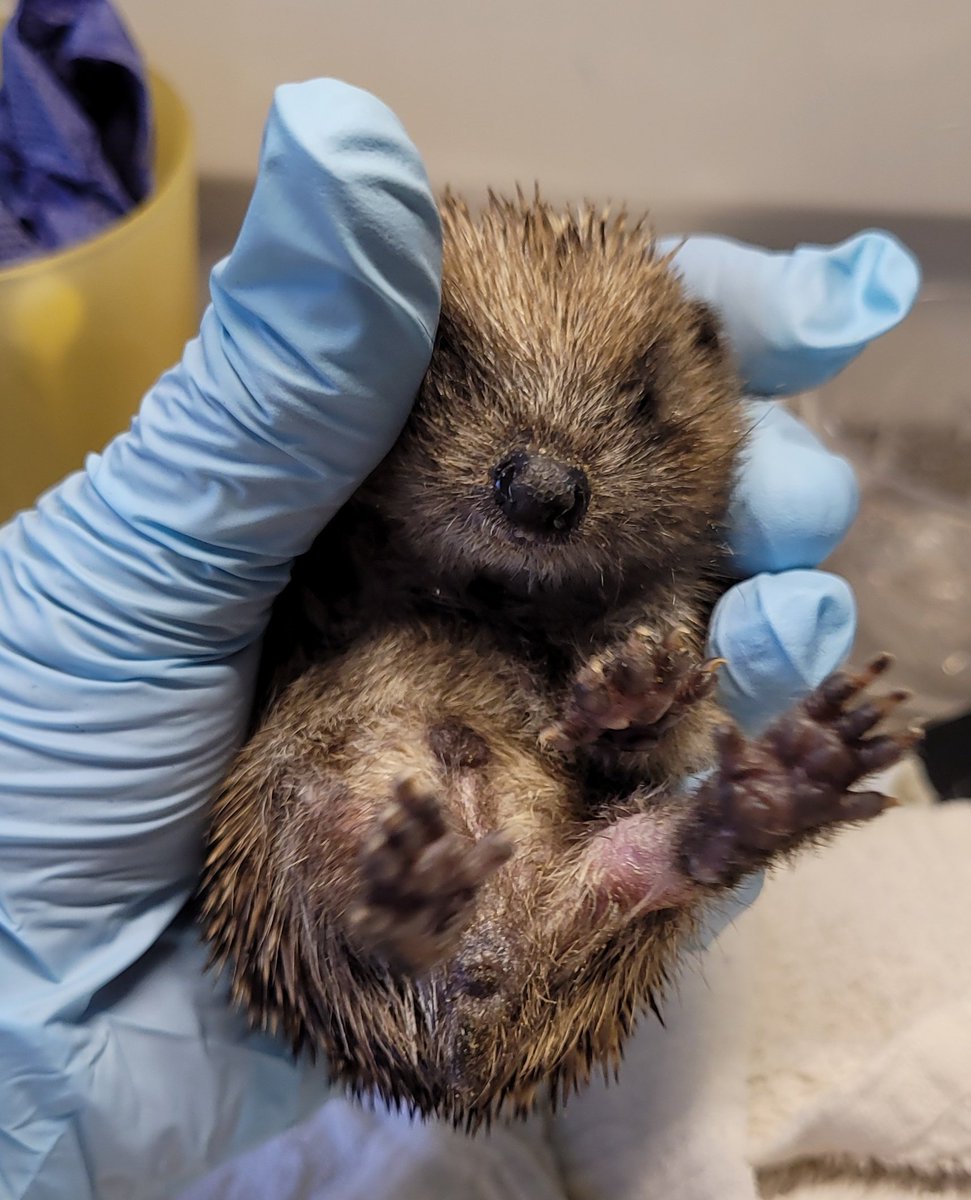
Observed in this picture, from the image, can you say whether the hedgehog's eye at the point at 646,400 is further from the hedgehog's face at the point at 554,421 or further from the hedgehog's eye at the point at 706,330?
the hedgehog's eye at the point at 706,330

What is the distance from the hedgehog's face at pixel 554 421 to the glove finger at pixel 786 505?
0.10 meters

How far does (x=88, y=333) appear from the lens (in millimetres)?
2139

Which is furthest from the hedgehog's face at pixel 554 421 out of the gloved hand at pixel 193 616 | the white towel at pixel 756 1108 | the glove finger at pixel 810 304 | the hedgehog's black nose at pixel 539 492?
the white towel at pixel 756 1108

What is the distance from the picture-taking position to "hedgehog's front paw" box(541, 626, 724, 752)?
61.5 inches

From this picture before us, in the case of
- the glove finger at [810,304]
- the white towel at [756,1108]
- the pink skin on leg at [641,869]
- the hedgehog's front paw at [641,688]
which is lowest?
the white towel at [756,1108]

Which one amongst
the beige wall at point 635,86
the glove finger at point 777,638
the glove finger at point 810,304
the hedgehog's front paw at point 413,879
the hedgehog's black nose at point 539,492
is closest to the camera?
the hedgehog's front paw at point 413,879

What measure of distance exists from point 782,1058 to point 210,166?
8.14 ft

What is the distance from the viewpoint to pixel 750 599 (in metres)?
1.82

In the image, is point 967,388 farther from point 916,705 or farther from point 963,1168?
point 963,1168

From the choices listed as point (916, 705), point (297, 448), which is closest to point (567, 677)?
point (297, 448)

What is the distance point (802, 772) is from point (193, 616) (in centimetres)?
86

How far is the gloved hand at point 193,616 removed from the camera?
1.38m

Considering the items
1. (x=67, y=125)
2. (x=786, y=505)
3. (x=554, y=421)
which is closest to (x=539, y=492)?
(x=554, y=421)

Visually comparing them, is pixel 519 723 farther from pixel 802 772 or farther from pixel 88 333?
pixel 88 333
